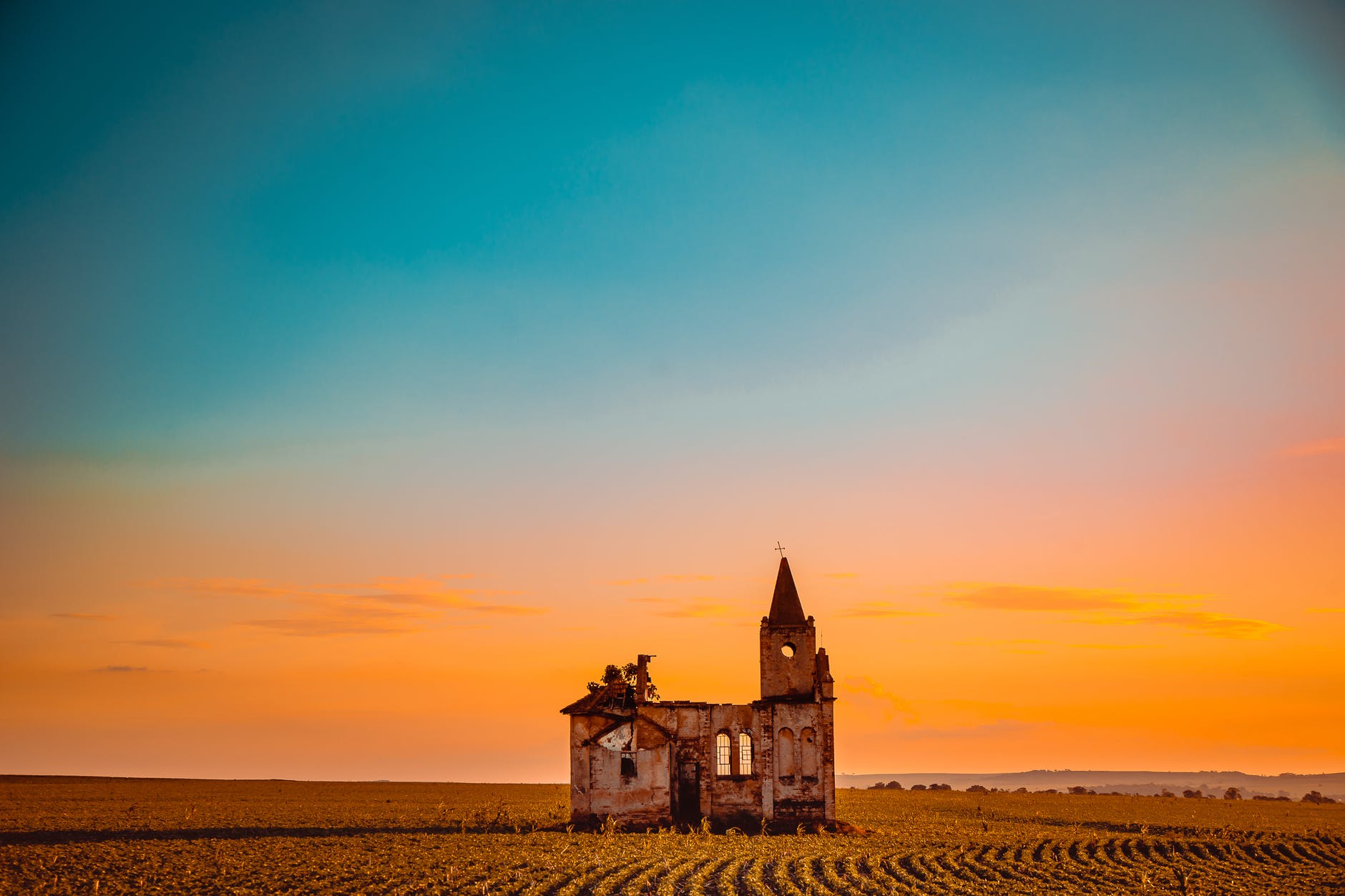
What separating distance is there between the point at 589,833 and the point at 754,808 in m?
7.31

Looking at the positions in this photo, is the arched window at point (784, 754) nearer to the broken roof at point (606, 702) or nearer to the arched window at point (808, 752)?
the arched window at point (808, 752)

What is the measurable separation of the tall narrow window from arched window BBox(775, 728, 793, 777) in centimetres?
191

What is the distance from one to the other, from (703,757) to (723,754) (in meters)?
1.02

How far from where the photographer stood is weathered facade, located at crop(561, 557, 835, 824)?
4488cm

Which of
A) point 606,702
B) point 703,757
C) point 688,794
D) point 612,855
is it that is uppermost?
point 606,702

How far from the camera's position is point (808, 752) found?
46844 mm

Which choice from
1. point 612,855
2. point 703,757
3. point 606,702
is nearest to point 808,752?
point 703,757

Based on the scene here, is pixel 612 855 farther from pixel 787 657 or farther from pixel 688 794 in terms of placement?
pixel 787 657

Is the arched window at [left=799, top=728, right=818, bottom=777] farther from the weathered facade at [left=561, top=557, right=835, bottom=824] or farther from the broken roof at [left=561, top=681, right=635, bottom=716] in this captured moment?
the broken roof at [left=561, top=681, right=635, bottom=716]

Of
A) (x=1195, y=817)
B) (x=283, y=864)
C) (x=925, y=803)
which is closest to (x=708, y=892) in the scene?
(x=283, y=864)

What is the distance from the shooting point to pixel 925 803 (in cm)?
8238

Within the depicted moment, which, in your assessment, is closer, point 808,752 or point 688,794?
point 688,794

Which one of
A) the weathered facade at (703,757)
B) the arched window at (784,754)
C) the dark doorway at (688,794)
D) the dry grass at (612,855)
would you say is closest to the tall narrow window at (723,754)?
the weathered facade at (703,757)

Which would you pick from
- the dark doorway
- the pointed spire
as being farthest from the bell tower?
the dark doorway
